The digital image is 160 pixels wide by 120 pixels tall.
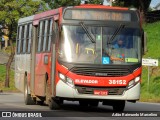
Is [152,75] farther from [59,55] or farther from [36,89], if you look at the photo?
[59,55]

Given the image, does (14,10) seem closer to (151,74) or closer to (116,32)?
(151,74)

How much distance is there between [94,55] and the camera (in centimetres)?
1877

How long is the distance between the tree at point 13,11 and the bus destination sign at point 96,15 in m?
27.9

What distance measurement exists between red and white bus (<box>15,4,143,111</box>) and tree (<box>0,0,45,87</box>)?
27.2m

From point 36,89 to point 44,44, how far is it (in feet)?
6.04

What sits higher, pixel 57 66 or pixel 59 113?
pixel 57 66

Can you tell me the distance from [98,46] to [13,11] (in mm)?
29184

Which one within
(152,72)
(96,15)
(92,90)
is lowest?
(152,72)

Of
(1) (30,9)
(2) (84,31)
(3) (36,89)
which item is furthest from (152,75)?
(2) (84,31)

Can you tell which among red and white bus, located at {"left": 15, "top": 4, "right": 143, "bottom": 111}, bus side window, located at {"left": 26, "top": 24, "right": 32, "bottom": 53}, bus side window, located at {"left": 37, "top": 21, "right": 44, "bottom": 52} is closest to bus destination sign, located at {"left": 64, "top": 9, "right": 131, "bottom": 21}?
red and white bus, located at {"left": 15, "top": 4, "right": 143, "bottom": 111}

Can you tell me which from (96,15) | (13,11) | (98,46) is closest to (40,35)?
(96,15)

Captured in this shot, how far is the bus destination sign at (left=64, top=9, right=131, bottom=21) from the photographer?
19.2 metres

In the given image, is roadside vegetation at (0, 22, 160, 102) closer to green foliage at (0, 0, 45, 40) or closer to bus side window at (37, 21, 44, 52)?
green foliage at (0, 0, 45, 40)

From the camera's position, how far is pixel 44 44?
69.1 ft
